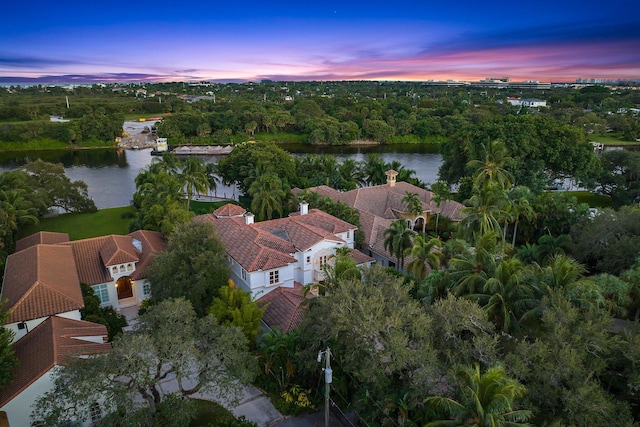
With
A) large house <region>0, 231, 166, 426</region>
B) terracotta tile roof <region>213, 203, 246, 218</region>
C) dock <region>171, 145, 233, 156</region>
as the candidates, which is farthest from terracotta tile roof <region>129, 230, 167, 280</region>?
dock <region>171, 145, 233, 156</region>

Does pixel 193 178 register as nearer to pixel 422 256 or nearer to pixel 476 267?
pixel 422 256

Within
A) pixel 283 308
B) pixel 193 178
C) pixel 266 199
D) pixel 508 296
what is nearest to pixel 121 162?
pixel 193 178

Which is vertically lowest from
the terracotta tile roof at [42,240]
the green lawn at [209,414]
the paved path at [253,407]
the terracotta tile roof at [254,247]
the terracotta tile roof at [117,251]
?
the paved path at [253,407]

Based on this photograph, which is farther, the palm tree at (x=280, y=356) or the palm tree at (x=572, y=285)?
the palm tree at (x=280, y=356)

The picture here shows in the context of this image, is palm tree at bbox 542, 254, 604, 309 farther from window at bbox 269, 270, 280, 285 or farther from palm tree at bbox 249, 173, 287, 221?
palm tree at bbox 249, 173, 287, 221

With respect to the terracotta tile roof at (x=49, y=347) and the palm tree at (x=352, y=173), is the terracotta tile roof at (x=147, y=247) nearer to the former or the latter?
the terracotta tile roof at (x=49, y=347)

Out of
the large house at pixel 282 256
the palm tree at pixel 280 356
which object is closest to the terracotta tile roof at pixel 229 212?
the large house at pixel 282 256

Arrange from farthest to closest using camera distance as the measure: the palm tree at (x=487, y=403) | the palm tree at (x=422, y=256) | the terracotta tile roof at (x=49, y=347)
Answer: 1. the palm tree at (x=422, y=256)
2. the terracotta tile roof at (x=49, y=347)
3. the palm tree at (x=487, y=403)
